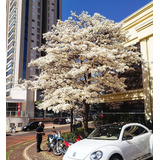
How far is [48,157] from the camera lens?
6.64m

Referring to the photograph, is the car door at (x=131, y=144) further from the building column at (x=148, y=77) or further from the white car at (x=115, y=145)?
the building column at (x=148, y=77)

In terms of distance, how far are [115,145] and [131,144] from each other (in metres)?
0.60

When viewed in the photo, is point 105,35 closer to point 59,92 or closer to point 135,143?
point 59,92

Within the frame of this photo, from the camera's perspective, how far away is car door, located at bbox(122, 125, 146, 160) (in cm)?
455

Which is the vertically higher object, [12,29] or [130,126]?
[12,29]

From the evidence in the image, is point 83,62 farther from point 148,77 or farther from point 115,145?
point 115,145

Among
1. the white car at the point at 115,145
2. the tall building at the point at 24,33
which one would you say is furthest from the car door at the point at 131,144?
the tall building at the point at 24,33

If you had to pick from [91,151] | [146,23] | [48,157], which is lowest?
[48,157]

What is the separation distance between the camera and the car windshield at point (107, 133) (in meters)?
4.94

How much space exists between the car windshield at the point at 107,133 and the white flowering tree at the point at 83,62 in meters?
1.82

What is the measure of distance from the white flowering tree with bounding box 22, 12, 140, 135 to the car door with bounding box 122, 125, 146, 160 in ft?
8.08

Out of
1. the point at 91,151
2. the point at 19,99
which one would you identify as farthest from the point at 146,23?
the point at 19,99

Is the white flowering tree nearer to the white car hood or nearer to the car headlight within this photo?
the white car hood

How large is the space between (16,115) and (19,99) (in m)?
5.96
